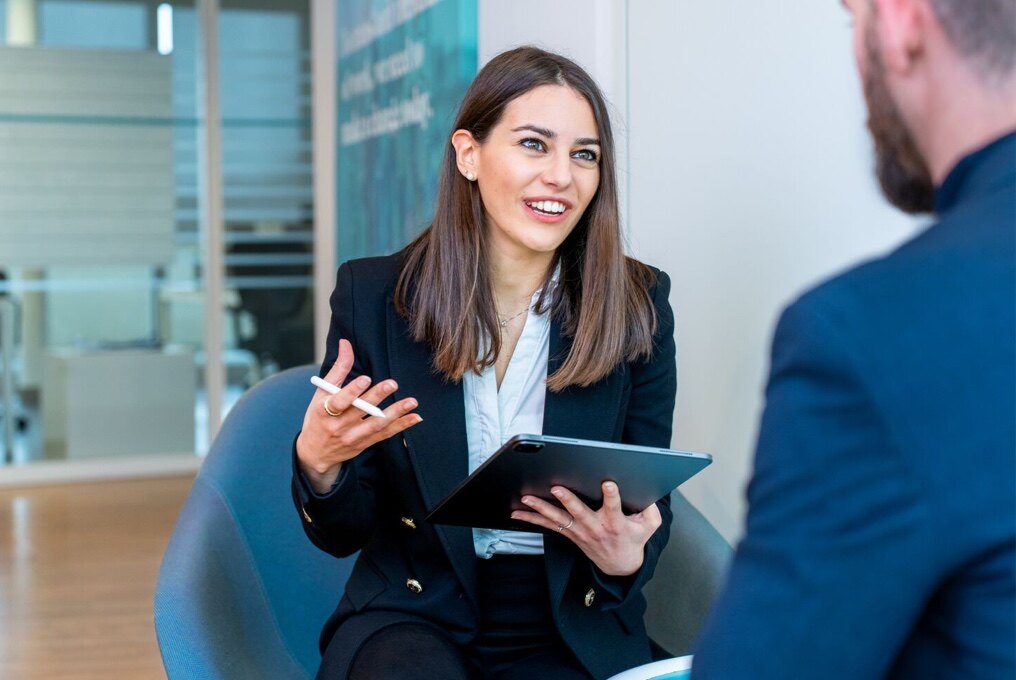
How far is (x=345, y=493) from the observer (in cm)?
172

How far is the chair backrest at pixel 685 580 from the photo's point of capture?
74.9 inches

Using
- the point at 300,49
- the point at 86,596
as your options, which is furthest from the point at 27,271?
the point at 86,596

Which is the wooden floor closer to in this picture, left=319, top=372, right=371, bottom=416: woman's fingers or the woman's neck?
the woman's neck

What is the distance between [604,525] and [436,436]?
354mm

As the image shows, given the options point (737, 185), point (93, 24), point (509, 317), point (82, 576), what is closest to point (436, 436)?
point (509, 317)

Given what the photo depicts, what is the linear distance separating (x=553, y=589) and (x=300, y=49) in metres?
5.34

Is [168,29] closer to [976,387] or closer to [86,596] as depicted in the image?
[86,596]

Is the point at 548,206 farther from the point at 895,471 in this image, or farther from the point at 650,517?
the point at 895,471

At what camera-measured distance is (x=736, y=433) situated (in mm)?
2023

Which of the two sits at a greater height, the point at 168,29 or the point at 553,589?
the point at 168,29

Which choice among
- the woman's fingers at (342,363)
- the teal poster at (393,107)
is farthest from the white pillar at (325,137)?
the woman's fingers at (342,363)

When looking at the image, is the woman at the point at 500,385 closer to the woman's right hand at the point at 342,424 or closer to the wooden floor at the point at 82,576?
the woman's right hand at the point at 342,424

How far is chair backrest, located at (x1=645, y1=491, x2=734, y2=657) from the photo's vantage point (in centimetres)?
190

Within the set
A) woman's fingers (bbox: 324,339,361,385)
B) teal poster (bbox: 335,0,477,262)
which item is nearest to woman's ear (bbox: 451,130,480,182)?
woman's fingers (bbox: 324,339,361,385)
